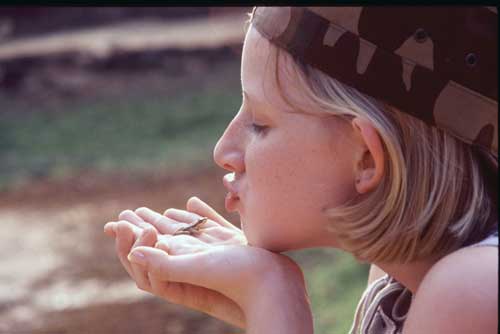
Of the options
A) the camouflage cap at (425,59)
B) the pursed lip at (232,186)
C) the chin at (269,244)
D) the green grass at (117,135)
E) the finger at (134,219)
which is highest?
the camouflage cap at (425,59)

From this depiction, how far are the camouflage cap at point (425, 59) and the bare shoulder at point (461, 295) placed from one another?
168 millimetres

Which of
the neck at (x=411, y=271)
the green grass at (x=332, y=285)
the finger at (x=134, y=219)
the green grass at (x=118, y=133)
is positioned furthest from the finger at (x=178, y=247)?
the green grass at (x=118, y=133)

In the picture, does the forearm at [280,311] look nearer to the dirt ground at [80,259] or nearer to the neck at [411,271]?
the neck at [411,271]

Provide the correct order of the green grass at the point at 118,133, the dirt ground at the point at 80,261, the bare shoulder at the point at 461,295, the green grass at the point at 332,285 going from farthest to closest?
1. the green grass at the point at 118,133
2. the dirt ground at the point at 80,261
3. the green grass at the point at 332,285
4. the bare shoulder at the point at 461,295

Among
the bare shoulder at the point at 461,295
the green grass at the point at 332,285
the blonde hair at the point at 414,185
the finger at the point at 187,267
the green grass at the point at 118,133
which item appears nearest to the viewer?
the bare shoulder at the point at 461,295

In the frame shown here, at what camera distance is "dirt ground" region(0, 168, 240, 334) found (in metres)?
4.53

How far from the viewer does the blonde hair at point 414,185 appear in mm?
1311

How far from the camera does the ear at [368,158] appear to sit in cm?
132

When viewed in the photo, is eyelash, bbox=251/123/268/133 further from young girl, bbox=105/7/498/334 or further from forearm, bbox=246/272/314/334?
forearm, bbox=246/272/314/334

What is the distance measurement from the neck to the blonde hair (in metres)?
0.04

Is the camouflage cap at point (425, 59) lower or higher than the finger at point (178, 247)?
higher

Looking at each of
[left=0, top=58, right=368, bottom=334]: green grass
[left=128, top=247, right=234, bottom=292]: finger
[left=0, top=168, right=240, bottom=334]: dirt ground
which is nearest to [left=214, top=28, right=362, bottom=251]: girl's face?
[left=128, top=247, right=234, bottom=292]: finger

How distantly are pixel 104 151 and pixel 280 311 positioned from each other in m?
6.11

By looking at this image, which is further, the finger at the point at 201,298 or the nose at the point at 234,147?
the finger at the point at 201,298
